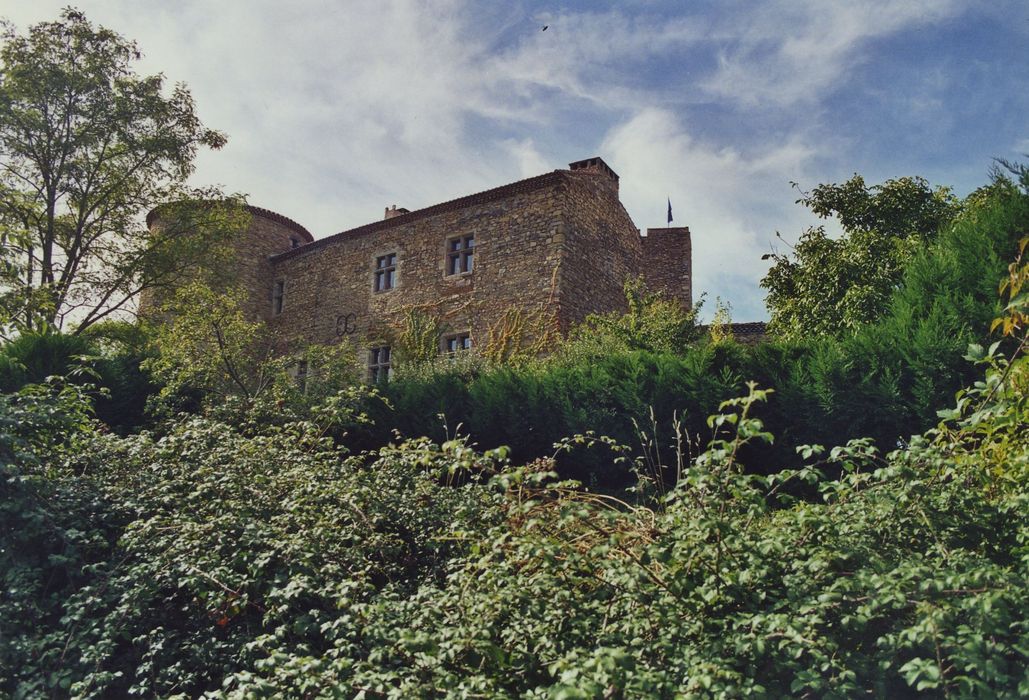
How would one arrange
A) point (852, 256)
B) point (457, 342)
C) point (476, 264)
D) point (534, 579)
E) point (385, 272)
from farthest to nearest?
point (385, 272)
point (476, 264)
point (457, 342)
point (852, 256)
point (534, 579)

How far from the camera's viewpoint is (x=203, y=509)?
18.6 ft

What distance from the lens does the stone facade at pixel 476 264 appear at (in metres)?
15.4

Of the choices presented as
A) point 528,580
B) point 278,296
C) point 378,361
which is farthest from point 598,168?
point 528,580

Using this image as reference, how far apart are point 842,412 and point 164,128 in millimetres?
16043

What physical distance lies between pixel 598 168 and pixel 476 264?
3699 mm

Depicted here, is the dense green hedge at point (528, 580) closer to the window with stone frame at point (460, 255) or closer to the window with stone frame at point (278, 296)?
the window with stone frame at point (460, 255)

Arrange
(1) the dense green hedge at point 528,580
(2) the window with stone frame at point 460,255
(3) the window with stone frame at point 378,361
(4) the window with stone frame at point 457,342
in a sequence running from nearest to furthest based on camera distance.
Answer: (1) the dense green hedge at point 528,580, (4) the window with stone frame at point 457,342, (2) the window with stone frame at point 460,255, (3) the window with stone frame at point 378,361

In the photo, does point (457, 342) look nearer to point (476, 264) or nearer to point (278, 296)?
point (476, 264)

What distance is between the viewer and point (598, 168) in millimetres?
17016

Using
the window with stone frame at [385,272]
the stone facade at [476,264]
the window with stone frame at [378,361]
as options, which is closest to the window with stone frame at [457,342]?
the stone facade at [476,264]

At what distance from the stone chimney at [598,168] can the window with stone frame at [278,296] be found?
8.68 meters

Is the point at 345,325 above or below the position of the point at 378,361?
above

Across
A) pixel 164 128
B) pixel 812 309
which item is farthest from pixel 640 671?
pixel 164 128

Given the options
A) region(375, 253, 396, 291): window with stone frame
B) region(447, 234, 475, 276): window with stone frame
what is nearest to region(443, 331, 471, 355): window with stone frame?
region(447, 234, 475, 276): window with stone frame
